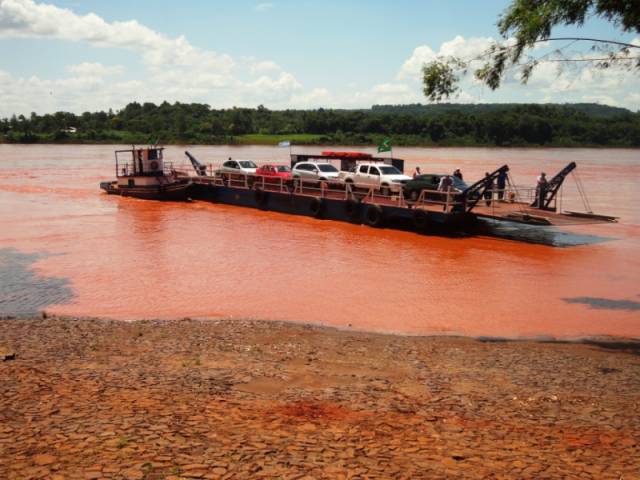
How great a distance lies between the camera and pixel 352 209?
29.1 m

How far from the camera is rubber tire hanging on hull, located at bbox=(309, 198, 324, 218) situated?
1205 inches

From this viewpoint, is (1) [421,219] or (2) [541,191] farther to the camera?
(2) [541,191]

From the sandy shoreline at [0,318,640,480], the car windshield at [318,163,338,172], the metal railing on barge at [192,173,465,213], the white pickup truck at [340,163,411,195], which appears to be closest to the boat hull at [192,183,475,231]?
the metal railing on barge at [192,173,465,213]

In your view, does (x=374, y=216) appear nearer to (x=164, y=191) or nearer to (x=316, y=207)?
(x=316, y=207)

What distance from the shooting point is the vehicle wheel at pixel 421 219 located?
2614 centimetres

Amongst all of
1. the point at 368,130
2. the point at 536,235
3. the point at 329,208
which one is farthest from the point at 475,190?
the point at 368,130

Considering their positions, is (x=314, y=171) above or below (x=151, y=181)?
above

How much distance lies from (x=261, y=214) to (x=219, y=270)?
13321 mm

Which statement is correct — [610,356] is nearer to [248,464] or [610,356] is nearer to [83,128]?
[248,464]

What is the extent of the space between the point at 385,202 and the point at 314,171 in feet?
19.6

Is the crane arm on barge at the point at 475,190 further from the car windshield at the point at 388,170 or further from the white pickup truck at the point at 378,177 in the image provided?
the car windshield at the point at 388,170

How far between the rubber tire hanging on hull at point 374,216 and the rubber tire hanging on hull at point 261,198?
7.14m

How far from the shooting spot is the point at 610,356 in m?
11.4

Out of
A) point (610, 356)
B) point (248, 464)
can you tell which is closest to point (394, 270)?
point (610, 356)
